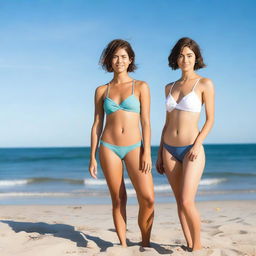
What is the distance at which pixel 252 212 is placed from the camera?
26.8 feet

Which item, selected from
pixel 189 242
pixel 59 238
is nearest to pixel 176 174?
pixel 189 242

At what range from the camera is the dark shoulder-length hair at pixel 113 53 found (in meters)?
4.43

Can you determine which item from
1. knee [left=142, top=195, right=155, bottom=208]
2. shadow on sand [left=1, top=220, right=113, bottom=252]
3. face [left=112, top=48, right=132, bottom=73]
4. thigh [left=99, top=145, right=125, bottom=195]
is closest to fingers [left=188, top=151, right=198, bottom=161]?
knee [left=142, top=195, right=155, bottom=208]

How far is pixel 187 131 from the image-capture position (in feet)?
13.9

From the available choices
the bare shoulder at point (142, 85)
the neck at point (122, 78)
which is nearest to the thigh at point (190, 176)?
the bare shoulder at point (142, 85)

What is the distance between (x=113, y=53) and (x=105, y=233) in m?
2.50

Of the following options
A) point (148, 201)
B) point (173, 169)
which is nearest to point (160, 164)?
point (173, 169)

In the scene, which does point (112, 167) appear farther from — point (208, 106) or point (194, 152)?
point (208, 106)

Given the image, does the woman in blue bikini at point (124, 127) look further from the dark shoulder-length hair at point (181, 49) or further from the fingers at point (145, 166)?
the dark shoulder-length hair at point (181, 49)

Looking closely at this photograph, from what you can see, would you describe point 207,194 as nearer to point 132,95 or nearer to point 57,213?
point 57,213

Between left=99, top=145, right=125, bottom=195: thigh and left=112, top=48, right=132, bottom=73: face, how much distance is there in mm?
839

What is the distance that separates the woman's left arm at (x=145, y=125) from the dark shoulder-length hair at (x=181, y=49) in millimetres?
391

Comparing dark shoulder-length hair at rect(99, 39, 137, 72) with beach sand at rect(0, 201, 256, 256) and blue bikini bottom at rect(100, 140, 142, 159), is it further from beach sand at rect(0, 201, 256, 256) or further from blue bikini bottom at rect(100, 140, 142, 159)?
beach sand at rect(0, 201, 256, 256)

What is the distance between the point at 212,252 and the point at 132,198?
650cm
